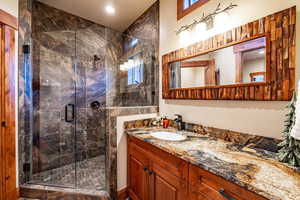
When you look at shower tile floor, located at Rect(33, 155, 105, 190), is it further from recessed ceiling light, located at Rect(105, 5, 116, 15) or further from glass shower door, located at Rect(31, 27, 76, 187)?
recessed ceiling light, located at Rect(105, 5, 116, 15)

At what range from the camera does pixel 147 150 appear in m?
1.38

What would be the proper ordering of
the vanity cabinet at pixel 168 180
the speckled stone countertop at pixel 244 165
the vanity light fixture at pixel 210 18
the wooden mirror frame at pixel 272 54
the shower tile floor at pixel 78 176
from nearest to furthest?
the speckled stone countertop at pixel 244 165 → the vanity cabinet at pixel 168 180 → the wooden mirror frame at pixel 272 54 → the vanity light fixture at pixel 210 18 → the shower tile floor at pixel 78 176

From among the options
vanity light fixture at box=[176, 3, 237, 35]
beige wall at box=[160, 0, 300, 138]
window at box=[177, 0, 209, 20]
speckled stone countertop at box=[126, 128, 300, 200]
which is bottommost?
speckled stone countertop at box=[126, 128, 300, 200]

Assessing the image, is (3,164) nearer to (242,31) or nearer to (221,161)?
(221,161)

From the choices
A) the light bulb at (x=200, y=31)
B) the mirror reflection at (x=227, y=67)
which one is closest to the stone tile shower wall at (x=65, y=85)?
the mirror reflection at (x=227, y=67)

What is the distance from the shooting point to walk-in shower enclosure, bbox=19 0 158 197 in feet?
6.34

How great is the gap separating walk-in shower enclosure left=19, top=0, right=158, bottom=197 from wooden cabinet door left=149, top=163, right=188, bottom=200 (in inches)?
24.1

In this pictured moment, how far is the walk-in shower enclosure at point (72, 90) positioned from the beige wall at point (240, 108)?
61cm

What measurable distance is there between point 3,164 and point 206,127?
2.37 metres

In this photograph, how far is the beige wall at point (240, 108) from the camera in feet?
3.35

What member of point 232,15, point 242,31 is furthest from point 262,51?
point 232,15

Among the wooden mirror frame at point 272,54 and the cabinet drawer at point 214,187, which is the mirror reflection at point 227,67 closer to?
the wooden mirror frame at point 272,54

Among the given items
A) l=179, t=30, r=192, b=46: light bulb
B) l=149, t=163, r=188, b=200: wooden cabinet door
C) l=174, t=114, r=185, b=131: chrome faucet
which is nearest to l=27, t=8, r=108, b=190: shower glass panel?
l=149, t=163, r=188, b=200: wooden cabinet door

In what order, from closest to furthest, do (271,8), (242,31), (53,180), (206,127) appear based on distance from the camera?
(271,8) → (242,31) → (206,127) → (53,180)
